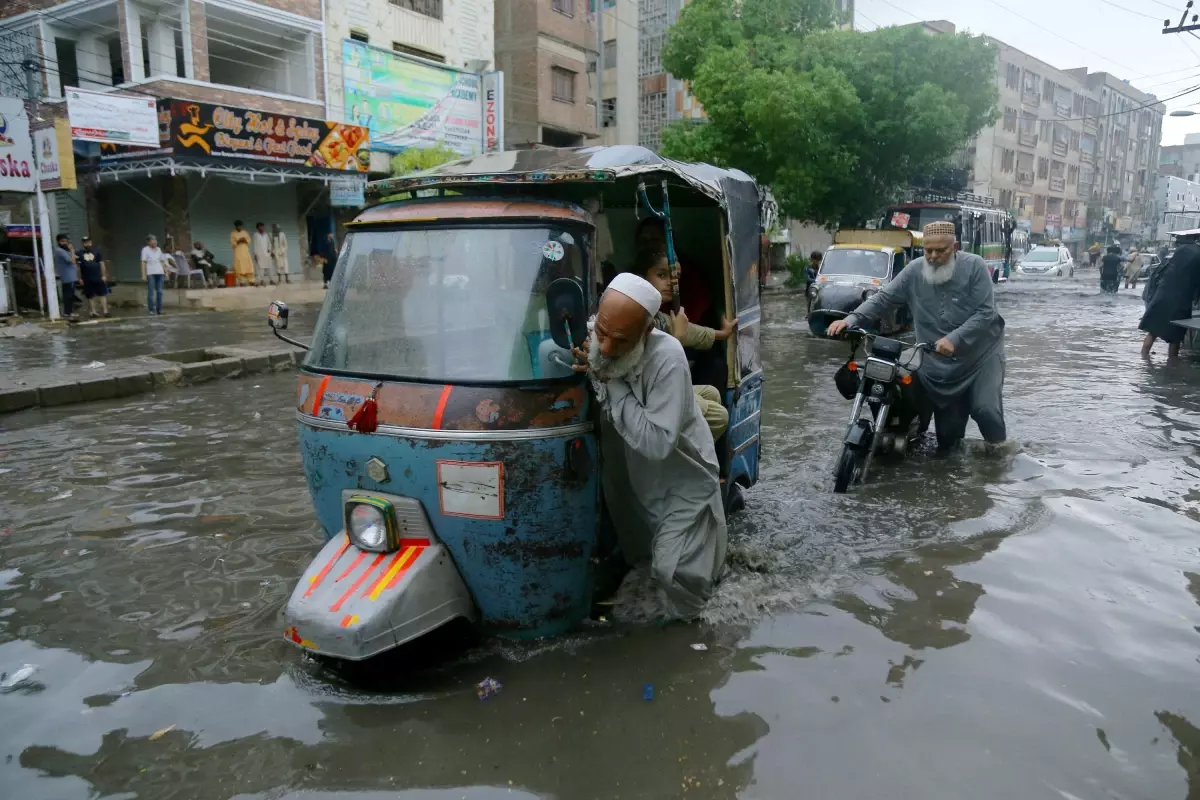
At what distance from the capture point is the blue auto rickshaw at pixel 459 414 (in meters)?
3.36

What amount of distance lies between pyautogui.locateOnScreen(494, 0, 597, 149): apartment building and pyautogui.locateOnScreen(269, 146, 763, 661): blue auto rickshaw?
29487 mm

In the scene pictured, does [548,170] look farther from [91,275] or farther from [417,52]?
[417,52]

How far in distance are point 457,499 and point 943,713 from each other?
2.04 metres

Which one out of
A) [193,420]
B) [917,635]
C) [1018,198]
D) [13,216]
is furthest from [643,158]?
[1018,198]

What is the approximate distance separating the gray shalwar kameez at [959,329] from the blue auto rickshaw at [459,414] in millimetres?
2887

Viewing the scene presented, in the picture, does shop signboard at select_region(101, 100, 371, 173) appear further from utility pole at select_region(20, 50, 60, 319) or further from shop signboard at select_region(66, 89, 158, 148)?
utility pole at select_region(20, 50, 60, 319)

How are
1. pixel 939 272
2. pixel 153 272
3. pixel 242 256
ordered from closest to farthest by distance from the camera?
pixel 939 272, pixel 153 272, pixel 242 256

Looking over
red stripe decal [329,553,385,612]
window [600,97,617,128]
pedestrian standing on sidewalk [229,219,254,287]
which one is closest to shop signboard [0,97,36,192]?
pedestrian standing on sidewalk [229,219,254,287]

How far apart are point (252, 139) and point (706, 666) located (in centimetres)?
1980

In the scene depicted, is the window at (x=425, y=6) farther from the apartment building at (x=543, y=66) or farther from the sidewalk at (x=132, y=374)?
the sidewalk at (x=132, y=374)

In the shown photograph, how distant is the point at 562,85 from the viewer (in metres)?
34.3

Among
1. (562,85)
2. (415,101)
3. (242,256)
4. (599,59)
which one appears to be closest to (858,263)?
(242,256)

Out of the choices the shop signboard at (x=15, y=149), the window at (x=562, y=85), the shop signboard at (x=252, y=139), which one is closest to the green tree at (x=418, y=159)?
the shop signboard at (x=252, y=139)

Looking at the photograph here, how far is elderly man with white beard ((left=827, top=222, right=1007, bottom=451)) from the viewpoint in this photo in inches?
238
